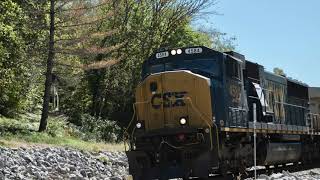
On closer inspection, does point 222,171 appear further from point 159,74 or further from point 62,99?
point 62,99

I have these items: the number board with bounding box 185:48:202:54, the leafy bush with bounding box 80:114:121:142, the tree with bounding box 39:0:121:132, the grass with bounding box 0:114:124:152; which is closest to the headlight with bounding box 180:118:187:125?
the number board with bounding box 185:48:202:54

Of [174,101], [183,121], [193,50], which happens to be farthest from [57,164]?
[193,50]

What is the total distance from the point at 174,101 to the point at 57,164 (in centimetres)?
577

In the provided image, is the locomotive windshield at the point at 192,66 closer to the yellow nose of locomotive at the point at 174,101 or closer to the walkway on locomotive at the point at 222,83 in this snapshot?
the walkway on locomotive at the point at 222,83

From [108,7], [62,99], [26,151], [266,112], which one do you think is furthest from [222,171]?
[62,99]

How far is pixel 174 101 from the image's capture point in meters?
14.1

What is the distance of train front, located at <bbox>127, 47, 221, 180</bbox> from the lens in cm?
1328

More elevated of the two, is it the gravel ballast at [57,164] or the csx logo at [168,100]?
the csx logo at [168,100]

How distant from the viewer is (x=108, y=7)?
3719 cm

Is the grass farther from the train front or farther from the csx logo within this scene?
the csx logo

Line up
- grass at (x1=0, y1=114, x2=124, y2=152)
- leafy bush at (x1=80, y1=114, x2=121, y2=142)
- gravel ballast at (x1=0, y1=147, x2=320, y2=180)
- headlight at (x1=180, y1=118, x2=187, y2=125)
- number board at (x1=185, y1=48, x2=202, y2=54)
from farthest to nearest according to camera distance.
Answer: leafy bush at (x1=80, y1=114, x2=121, y2=142) → grass at (x1=0, y1=114, x2=124, y2=152) → gravel ballast at (x1=0, y1=147, x2=320, y2=180) → number board at (x1=185, y1=48, x2=202, y2=54) → headlight at (x1=180, y1=118, x2=187, y2=125)

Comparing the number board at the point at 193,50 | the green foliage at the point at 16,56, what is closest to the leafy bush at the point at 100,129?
the green foliage at the point at 16,56

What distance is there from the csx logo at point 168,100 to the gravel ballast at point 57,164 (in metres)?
3.97

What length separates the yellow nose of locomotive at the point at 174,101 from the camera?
13812 millimetres
